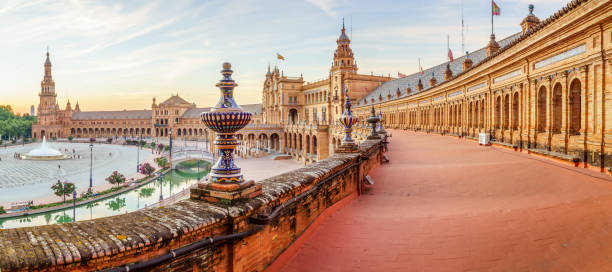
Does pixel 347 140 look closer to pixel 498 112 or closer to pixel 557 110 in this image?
pixel 557 110

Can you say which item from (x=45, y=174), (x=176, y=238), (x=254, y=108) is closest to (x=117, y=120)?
(x=254, y=108)

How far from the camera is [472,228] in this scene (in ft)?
17.7

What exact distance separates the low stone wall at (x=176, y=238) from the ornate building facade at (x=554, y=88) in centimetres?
1052

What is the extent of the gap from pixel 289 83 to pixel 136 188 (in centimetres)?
4660

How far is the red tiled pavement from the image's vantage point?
4301 mm

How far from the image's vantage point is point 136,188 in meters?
38.4

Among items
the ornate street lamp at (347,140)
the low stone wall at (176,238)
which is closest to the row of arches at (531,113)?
the ornate street lamp at (347,140)

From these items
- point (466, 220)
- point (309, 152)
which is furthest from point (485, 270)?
point (309, 152)

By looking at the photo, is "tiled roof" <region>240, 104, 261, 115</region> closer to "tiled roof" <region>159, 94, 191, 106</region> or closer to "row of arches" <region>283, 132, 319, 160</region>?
"tiled roof" <region>159, 94, 191, 106</region>

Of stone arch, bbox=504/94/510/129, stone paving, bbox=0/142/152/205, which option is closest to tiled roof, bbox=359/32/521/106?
stone arch, bbox=504/94/510/129

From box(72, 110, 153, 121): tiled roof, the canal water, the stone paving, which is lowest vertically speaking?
the canal water

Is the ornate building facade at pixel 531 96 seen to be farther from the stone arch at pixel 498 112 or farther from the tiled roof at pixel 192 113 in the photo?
the tiled roof at pixel 192 113

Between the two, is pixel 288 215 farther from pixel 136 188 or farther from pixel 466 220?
pixel 136 188

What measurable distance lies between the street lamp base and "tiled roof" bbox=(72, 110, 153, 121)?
123621 millimetres
